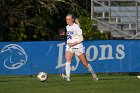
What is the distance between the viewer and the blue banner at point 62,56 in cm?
1923

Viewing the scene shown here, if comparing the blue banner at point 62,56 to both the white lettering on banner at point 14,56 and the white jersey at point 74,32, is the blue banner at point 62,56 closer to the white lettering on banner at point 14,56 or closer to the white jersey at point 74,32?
the white lettering on banner at point 14,56

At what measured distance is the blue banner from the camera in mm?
19234

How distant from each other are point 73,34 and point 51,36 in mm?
16125

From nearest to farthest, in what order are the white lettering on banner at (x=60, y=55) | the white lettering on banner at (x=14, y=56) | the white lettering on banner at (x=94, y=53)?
1. the white lettering on banner at (x=14, y=56)
2. the white lettering on banner at (x=60, y=55)
3. the white lettering on banner at (x=94, y=53)

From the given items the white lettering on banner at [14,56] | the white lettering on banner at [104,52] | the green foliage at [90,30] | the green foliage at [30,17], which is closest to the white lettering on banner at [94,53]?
the white lettering on banner at [104,52]

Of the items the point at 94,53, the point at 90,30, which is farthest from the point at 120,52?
the point at 90,30

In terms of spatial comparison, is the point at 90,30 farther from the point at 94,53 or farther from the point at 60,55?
the point at 60,55

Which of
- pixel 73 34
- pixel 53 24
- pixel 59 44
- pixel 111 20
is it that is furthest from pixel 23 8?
pixel 73 34

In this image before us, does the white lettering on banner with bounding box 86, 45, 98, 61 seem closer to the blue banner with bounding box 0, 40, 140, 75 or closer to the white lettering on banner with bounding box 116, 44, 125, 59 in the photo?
the blue banner with bounding box 0, 40, 140, 75

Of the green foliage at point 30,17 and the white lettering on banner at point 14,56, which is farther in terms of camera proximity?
the green foliage at point 30,17

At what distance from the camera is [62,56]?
1942 centimetres

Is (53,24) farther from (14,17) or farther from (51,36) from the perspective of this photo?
(14,17)

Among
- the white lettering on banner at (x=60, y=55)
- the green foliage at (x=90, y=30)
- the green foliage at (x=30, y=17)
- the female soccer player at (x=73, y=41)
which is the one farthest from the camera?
the green foliage at (x=30, y=17)

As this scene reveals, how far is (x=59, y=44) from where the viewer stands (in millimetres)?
19531
